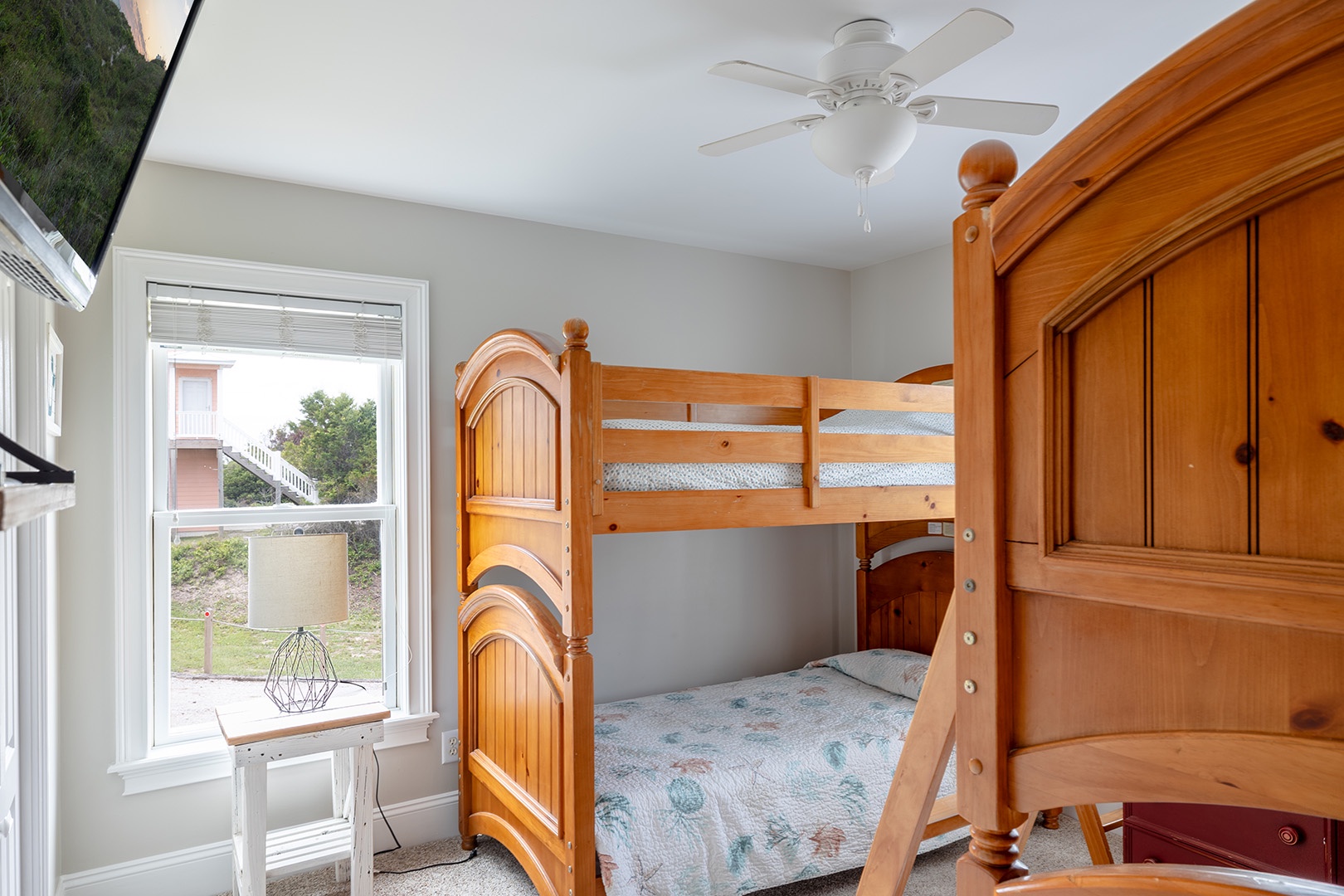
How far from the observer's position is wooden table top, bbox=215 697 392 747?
2389 mm

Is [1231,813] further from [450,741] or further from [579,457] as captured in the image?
[450,741]

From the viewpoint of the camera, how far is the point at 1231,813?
5.79 feet

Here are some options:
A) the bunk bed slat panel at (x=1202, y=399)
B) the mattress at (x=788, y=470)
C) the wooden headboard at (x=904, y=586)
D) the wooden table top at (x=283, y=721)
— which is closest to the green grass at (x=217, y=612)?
the wooden table top at (x=283, y=721)

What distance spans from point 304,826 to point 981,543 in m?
2.67

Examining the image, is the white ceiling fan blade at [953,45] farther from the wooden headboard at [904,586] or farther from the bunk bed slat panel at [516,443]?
the wooden headboard at [904,586]

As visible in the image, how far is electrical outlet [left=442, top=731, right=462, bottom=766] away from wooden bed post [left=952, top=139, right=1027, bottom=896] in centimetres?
246

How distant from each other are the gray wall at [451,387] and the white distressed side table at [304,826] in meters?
0.26

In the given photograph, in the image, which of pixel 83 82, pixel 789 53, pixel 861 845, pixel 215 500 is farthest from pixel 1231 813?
pixel 215 500

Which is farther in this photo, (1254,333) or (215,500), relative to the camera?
(215,500)

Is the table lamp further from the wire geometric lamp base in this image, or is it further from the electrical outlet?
the electrical outlet

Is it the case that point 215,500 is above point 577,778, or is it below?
above

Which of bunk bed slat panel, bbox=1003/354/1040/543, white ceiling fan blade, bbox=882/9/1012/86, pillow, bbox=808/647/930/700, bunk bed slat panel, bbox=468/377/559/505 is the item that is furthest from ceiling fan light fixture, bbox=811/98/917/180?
pillow, bbox=808/647/930/700

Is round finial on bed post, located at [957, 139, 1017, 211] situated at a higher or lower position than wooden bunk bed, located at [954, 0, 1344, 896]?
higher

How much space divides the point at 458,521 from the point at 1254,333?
8.67 feet
